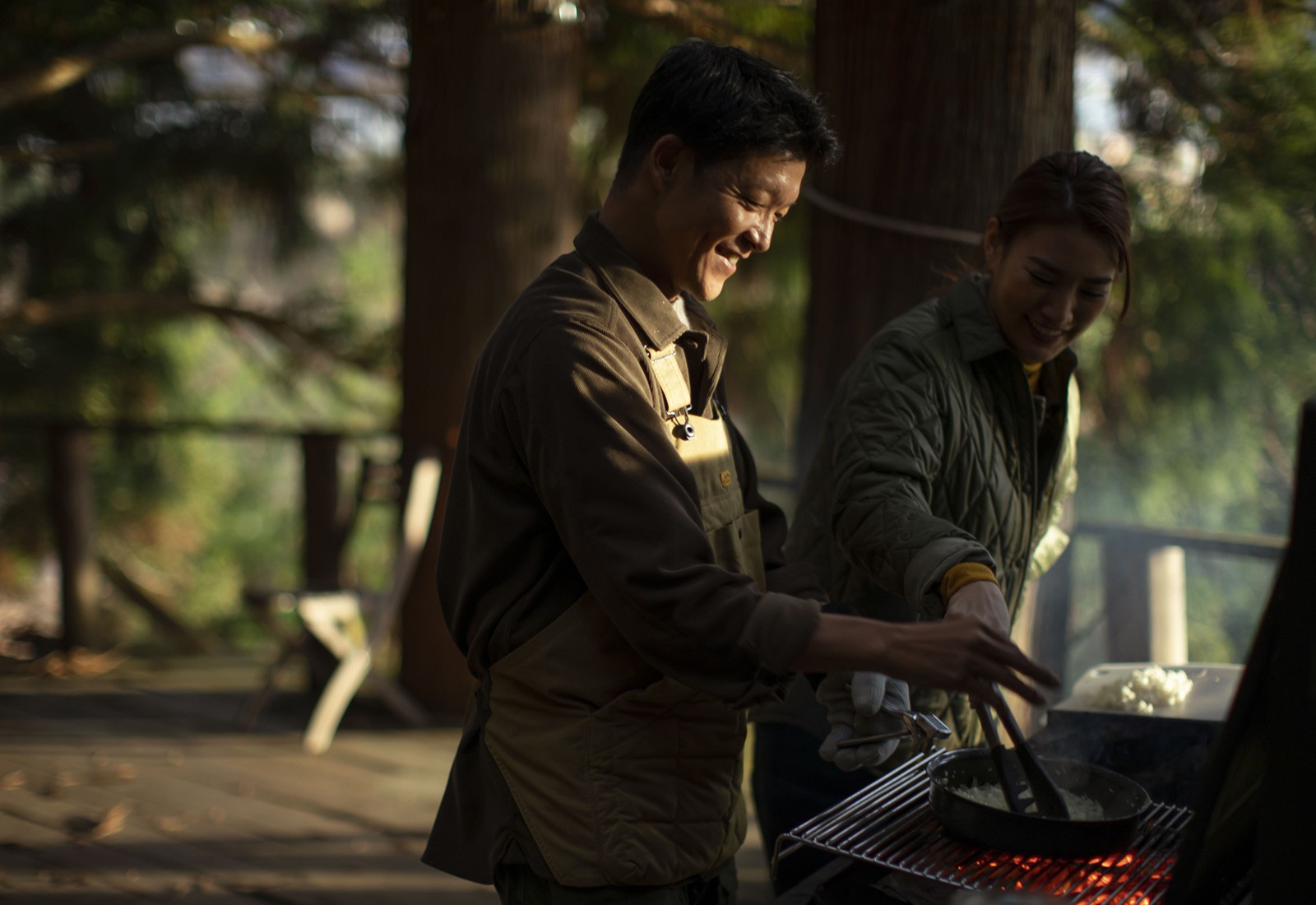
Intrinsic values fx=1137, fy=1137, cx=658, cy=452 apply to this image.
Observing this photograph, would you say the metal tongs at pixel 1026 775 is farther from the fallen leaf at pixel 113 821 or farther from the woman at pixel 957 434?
the fallen leaf at pixel 113 821

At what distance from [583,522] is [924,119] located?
2067 mm

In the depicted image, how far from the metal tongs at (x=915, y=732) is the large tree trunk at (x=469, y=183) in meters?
3.44

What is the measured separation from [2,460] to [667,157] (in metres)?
6.44

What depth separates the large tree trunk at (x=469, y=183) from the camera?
491 centimetres

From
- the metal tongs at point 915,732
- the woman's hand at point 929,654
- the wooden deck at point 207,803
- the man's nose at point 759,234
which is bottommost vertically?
the wooden deck at point 207,803

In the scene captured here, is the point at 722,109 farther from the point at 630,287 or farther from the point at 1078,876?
the point at 1078,876

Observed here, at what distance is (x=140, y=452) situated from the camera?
753 centimetres

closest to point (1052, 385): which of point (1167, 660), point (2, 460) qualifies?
point (1167, 660)

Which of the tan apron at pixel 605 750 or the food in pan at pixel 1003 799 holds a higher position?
the tan apron at pixel 605 750

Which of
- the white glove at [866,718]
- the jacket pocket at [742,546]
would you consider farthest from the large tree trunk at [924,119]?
the white glove at [866,718]

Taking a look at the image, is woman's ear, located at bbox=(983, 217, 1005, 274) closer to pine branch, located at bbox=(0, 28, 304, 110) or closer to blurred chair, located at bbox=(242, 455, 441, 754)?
blurred chair, located at bbox=(242, 455, 441, 754)

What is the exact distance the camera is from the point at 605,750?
1474mm

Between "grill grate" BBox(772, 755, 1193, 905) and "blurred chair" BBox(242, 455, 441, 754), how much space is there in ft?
11.0

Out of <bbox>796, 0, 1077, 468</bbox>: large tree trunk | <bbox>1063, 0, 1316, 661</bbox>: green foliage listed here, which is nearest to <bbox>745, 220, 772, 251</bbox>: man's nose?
<bbox>796, 0, 1077, 468</bbox>: large tree trunk
